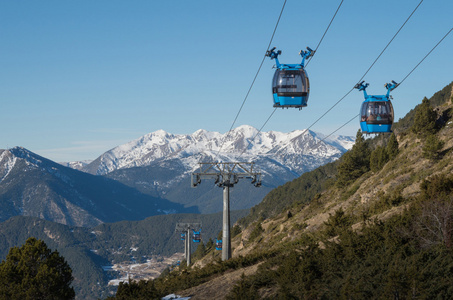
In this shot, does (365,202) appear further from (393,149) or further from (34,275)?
(34,275)

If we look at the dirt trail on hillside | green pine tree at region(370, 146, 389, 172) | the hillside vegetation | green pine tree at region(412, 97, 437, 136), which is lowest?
the dirt trail on hillside

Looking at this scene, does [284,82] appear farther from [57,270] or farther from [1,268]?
[1,268]

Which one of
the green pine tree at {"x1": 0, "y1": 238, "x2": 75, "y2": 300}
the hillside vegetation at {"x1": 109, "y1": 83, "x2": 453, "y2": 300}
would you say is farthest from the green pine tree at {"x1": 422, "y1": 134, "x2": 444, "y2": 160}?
the green pine tree at {"x1": 0, "y1": 238, "x2": 75, "y2": 300}

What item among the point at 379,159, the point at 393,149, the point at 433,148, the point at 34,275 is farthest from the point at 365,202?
the point at 34,275

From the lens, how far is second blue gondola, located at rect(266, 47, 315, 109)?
112 feet

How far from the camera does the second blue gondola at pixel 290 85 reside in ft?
112

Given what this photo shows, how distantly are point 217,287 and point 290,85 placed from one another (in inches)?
560

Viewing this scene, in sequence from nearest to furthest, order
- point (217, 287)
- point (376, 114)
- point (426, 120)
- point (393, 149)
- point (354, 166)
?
point (217, 287) → point (376, 114) → point (426, 120) → point (393, 149) → point (354, 166)

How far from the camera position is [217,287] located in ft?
101

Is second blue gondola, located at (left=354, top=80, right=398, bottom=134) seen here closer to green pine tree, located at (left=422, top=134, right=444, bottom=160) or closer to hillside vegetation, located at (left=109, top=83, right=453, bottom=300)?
hillside vegetation, located at (left=109, top=83, right=453, bottom=300)

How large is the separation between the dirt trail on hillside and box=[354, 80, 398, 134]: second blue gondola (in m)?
15.3

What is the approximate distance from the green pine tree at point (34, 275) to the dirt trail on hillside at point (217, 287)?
57.9 ft

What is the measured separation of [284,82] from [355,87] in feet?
34.1

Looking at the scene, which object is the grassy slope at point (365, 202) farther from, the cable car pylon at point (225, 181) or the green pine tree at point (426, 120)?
the cable car pylon at point (225, 181)
